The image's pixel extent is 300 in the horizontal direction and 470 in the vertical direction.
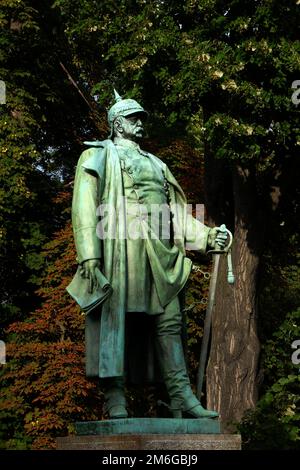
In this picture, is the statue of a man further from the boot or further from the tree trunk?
the tree trunk

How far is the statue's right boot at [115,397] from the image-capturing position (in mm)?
8383

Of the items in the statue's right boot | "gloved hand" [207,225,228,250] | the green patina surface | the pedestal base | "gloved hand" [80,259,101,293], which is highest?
"gloved hand" [207,225,228,250]

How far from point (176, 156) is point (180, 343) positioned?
1711 cm

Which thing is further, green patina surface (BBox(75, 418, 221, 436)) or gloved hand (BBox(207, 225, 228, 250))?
gloved hand (BBox(207, 225, 228, 250))

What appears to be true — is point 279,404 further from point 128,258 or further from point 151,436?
point 151,436

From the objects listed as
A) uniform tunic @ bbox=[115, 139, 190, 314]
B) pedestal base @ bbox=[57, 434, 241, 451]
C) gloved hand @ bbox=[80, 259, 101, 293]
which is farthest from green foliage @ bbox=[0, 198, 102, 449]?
pedestal base @ bbox=[57, 434, 241, 451]

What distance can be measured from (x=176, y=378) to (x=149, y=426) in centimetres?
68

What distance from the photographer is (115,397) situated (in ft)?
27.6

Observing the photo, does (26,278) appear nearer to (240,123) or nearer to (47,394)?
(47,394)

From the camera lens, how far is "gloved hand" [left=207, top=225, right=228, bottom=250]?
9125 mm

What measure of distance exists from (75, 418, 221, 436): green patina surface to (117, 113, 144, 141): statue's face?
7.85ft

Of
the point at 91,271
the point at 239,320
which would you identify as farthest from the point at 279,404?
the point at 91,271

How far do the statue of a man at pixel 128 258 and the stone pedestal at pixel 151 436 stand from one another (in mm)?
269
